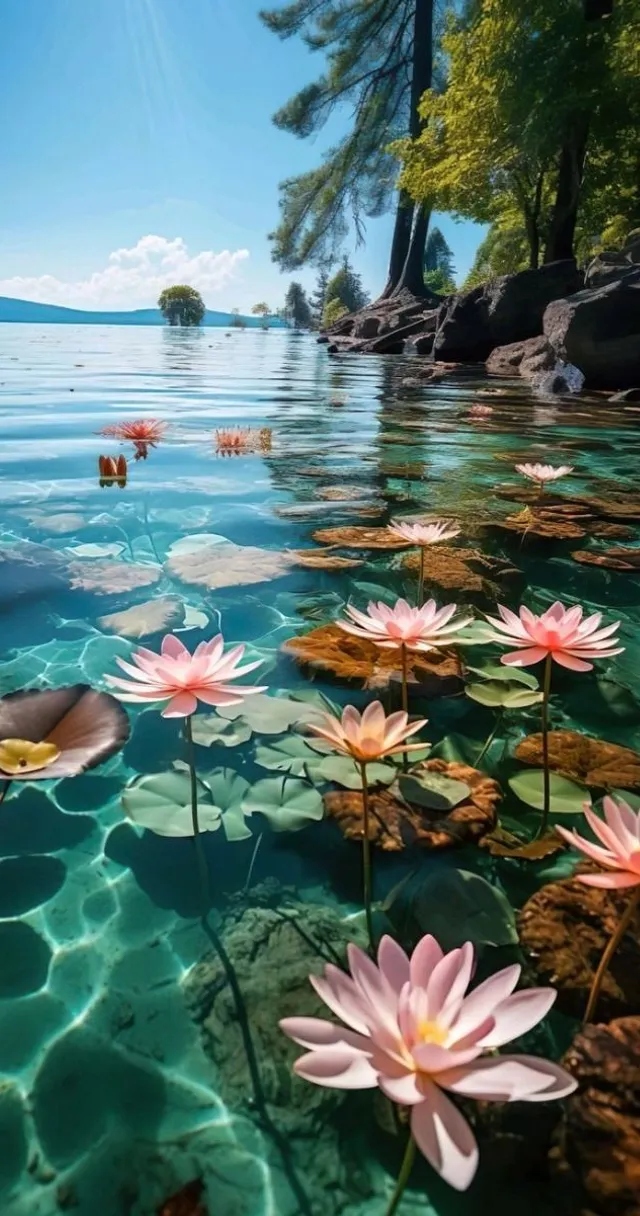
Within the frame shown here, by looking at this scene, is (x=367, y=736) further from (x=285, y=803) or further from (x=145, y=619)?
(x=145, y=619)

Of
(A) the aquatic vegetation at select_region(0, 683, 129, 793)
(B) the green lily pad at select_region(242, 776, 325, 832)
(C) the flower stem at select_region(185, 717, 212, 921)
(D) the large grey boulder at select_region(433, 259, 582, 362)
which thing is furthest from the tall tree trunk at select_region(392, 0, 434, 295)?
(C) the flower stem at select_region(185, 717, 212, 921)

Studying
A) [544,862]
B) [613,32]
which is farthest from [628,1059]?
[613,32]

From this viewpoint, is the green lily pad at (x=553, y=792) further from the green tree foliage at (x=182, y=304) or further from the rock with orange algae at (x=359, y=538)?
the green tree foliage at (x=182, y=304)

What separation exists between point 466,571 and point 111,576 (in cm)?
125

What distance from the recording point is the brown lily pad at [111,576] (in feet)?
7.32

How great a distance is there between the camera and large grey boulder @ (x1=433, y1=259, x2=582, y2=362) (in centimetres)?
1373

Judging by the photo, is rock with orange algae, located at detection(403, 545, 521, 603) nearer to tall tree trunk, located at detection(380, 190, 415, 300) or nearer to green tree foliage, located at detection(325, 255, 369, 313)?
tall tree trunk, located at detection(380, 190, 415, 300)

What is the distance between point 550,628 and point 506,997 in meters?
0.71

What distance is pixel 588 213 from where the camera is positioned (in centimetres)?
2419

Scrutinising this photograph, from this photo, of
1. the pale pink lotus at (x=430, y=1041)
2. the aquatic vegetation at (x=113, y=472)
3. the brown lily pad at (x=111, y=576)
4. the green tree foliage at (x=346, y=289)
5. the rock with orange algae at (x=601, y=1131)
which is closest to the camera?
the pale pink lotus at (x=430, y=1041)

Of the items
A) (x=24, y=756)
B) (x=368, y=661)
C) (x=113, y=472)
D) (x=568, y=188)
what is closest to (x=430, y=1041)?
(x=24, y=756)

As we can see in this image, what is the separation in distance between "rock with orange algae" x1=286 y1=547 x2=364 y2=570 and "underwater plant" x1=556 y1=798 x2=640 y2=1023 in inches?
66.9

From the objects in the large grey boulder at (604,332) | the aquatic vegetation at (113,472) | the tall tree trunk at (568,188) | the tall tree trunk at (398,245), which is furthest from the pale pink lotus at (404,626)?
the tall tree trunk at (398,245)

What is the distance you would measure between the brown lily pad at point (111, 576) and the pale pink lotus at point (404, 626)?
1.16 m
